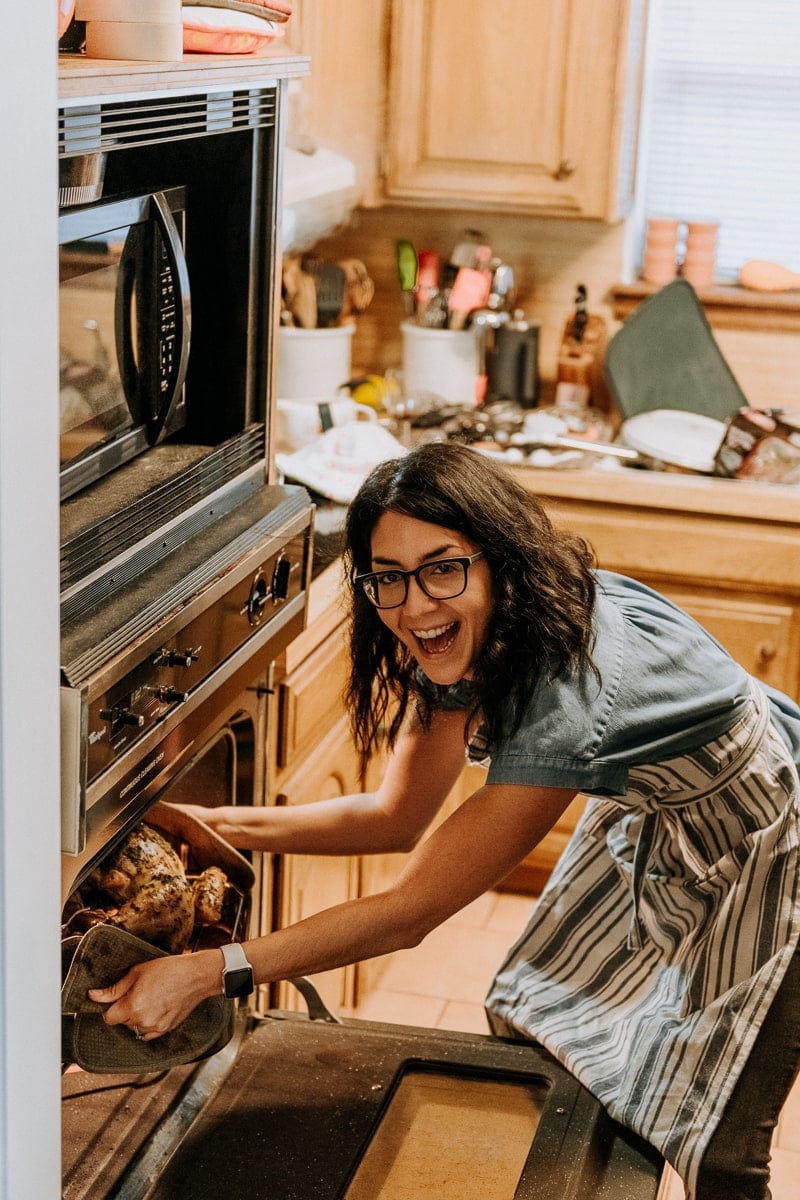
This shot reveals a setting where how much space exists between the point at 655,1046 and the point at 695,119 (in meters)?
2.43

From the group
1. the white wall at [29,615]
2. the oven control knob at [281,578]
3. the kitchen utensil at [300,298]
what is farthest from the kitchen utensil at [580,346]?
the white wall at [29,615]

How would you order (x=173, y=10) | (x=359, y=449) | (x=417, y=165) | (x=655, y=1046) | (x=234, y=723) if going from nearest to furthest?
(x=173, y=10)
(x=655, y=1046)
(x=234, y=723)
(x=359, y=449)
(x=417, y=165)

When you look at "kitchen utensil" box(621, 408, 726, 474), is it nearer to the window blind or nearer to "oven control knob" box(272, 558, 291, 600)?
the window blind

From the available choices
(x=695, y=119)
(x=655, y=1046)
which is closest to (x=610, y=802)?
(x=655, y=1046)

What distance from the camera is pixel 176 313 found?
142 centimetres

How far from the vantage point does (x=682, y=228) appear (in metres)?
3.36

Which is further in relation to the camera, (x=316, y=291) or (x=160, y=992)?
(x=316, y=291)

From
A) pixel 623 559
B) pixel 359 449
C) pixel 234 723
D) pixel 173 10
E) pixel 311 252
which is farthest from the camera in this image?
pixel 311 252

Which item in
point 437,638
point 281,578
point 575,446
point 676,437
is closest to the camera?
point 437,638

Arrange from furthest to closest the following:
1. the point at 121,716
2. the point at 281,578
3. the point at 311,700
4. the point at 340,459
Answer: the point at 340,459 < the point at 311,700 < the point at 281,578 < the point at 121,716

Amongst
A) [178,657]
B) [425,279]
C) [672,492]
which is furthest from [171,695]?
[425,279]

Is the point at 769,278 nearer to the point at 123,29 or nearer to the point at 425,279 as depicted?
the point at 425,279

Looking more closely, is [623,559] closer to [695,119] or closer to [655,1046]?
[695,119]

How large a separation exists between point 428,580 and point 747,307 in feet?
6.70
